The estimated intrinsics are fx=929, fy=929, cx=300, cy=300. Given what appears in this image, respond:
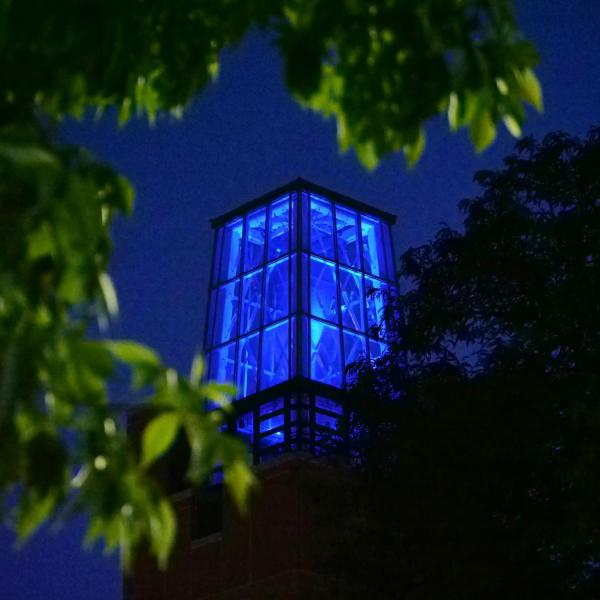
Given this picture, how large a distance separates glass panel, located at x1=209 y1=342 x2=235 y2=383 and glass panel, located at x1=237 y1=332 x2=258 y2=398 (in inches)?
13.6

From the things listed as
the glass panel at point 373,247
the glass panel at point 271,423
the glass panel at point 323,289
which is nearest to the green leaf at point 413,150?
the glass panel at point 271,423

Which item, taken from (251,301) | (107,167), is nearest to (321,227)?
(251,301)

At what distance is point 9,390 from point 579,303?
1086 centimetres

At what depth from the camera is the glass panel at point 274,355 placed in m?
25.4

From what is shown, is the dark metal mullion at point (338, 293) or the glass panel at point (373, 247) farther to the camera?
the glass panel at point (373, 247)

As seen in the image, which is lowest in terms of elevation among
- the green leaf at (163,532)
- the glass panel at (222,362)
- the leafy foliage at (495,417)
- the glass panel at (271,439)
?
the green leaf at (163,532)

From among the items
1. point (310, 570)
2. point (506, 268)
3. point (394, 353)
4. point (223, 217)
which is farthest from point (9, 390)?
point (223, 217)

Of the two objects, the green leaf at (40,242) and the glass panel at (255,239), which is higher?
the glass panel at (255,239)

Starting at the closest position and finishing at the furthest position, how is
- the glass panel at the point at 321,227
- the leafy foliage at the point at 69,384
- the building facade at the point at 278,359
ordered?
the leafy foliage at the point at 69,384
the building facade at the point at 278,359
the glass panel at the point at 321,227

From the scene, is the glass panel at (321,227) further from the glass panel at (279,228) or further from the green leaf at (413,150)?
the green leaf at (413,150)

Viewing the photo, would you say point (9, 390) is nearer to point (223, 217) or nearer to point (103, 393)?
point (103, 393)

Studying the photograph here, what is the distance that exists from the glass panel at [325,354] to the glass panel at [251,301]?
199 centimetres

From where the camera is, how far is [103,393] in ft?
7.46

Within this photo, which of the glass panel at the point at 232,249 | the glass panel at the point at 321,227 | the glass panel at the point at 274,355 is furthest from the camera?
the glass panel at the point at 232,249
